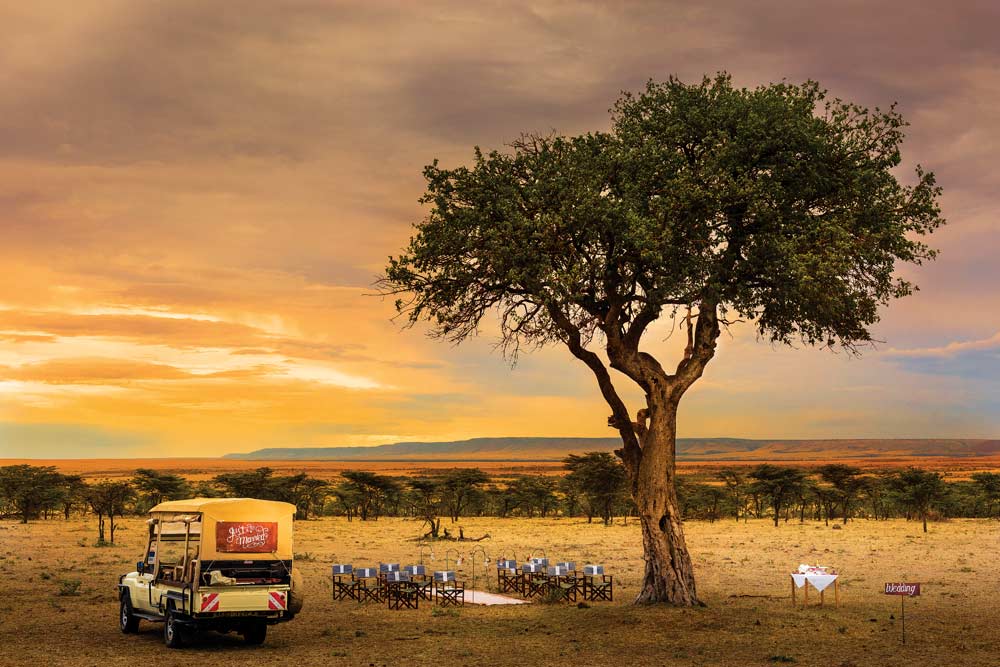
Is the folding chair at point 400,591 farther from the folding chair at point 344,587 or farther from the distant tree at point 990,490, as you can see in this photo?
the distant tree at point 990,490

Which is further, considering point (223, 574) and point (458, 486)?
point (458, 486)

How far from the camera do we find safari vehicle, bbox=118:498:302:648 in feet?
61.5

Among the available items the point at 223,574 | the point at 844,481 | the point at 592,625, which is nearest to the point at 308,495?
the point at 844,481

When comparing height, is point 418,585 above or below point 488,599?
above

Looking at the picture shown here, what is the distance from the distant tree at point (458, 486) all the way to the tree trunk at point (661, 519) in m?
45.0

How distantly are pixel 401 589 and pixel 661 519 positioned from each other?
7.29m

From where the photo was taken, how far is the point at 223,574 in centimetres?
1905

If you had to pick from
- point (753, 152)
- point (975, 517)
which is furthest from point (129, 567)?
point (975, 517)

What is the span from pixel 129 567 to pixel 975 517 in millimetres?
57295

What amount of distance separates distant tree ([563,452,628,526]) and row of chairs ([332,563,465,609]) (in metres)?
Result: 39.2

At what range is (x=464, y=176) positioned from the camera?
1027 inches

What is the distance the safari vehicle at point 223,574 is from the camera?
18.8 meters

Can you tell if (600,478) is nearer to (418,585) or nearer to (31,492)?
(31,492)

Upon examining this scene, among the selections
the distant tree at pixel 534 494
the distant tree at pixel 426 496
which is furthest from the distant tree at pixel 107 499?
the distant tree at pixel 534 494
